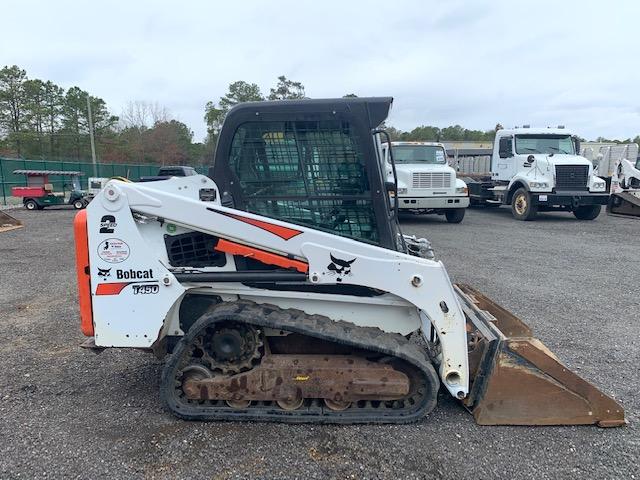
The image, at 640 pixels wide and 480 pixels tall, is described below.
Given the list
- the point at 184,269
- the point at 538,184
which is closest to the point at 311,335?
the point at 184,269

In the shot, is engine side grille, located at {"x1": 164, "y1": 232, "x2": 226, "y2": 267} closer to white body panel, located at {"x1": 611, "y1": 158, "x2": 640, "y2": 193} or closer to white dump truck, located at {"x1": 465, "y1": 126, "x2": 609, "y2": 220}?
white dump truck, located at {"x1": 465, "y1": 126, "x2": 609, "y2": 220}

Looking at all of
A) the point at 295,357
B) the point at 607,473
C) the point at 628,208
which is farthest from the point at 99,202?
the point at 628,208

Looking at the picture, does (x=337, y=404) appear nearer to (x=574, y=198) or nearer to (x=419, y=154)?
(x=419, y=154)

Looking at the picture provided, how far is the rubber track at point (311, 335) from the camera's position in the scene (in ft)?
9.43

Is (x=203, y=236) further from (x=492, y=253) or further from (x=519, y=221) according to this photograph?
(x=519, y=221)

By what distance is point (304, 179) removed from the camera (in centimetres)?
310

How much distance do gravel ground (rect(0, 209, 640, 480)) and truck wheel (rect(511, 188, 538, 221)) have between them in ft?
29.1

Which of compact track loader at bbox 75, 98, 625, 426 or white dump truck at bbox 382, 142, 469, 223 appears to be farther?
white dump truck at bbox 382, 142, 469, 223

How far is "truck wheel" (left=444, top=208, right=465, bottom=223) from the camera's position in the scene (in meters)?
13.5

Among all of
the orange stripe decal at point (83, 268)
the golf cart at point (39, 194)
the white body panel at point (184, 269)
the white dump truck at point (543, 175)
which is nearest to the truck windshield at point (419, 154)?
the white dump truck at point (543, 175)

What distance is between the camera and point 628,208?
1559cm

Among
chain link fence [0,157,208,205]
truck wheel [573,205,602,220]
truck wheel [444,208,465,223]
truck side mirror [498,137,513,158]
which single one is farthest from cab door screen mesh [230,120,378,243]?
chain link fence [0,157,208,205]

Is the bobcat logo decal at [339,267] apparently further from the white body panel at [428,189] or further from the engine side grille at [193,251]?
the white body panel at [428,189]

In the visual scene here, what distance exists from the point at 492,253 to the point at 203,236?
722 centimetres
